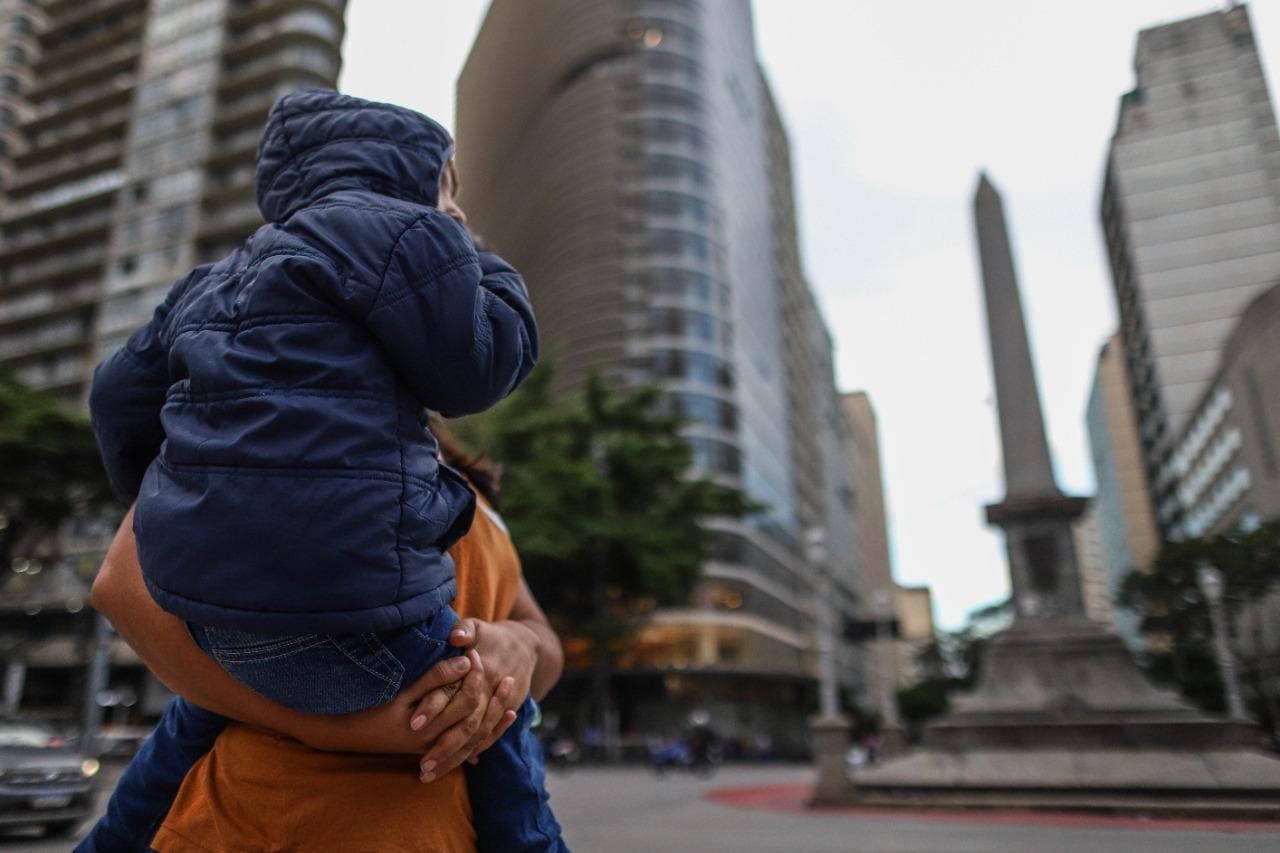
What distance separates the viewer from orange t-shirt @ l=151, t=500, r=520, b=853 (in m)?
0.97

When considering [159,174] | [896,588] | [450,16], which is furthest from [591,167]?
[896,588]

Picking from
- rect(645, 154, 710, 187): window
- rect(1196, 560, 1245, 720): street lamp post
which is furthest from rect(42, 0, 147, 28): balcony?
rect(1196, 560, 1245, 720): street lamp post

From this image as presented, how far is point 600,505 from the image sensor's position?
70.6 ft

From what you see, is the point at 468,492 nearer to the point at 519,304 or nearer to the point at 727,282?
the point at 519,304

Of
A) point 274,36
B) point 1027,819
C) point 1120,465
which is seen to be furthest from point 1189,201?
point 274,36

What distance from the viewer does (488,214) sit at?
7.06 feet

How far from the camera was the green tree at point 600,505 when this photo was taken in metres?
20.9

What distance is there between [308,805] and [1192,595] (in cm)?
2181

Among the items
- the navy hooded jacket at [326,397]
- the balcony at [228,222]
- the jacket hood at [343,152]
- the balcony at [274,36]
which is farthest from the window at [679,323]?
the navy hooded jacket at [326,397]

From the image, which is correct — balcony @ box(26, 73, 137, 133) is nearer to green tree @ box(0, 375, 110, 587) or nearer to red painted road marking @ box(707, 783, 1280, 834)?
green tree @ box(0, 375, 110, 587)

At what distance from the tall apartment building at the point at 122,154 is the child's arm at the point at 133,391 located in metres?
40.6

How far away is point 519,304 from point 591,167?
52951 mm

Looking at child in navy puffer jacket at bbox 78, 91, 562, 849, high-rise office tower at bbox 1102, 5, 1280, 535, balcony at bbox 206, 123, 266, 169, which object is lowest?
child in navy puffer jacket at bbox 78, 91, 562, 849

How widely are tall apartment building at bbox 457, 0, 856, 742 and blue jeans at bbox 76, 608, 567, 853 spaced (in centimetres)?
3916
